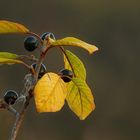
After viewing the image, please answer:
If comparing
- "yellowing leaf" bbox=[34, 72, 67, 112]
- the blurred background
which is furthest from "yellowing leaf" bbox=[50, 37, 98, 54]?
the blurred background

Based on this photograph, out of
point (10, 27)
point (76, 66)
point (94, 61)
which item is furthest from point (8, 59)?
point (94, 61)

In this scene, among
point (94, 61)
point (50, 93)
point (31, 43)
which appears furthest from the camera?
point (94, 61)

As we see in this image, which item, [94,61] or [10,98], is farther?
[94,61]

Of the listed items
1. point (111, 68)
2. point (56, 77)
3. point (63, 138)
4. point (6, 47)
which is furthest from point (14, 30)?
point (111, 68)

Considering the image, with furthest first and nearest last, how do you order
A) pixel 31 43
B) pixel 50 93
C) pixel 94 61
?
pixel 94 61
pixel 31 43
pixel 50 93

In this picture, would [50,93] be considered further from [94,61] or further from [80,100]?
[94,61]

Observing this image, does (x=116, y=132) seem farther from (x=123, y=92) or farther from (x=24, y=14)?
(x=24, y=14)
